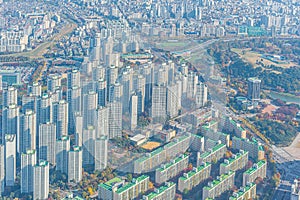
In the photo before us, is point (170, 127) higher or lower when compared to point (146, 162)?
higher

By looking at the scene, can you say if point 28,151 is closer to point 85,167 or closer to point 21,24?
point 85,167

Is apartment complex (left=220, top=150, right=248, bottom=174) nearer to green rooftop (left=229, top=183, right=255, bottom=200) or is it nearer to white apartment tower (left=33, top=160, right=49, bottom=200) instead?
green rooftop (left=229, top=183, right=255, bottom=200)

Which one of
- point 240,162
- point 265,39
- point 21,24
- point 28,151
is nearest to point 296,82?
point 265,39

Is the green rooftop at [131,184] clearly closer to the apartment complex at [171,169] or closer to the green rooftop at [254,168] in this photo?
the apartment complex at [171,169]

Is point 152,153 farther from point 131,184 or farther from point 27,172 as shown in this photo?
point 27,172

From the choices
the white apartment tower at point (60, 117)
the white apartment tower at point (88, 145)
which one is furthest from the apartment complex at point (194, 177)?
the white apartment tower at point (60, 117)
